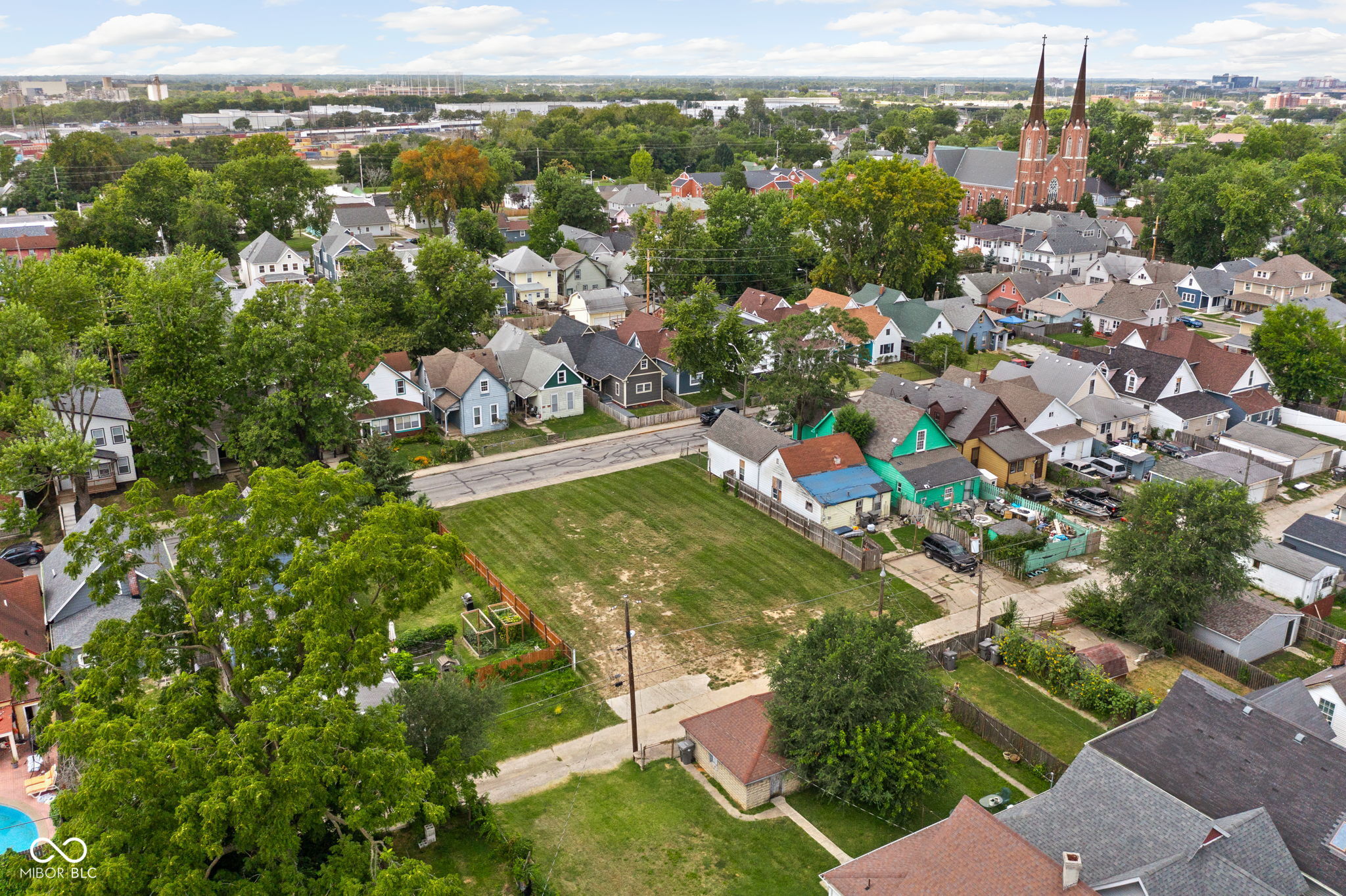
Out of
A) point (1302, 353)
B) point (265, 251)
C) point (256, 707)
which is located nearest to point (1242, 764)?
point (256, 707)

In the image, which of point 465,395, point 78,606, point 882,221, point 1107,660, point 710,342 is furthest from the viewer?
point 882,221

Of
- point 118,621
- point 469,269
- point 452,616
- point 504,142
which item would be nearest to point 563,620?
point 452,616

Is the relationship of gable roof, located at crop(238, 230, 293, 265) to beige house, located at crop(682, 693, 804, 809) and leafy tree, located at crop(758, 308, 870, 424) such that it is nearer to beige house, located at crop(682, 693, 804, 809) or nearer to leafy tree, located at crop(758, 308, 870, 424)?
leafy tree, located at crop(758, 308, 870, 424)

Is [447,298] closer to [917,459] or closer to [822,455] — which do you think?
[822,455]

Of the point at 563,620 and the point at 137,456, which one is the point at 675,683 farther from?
the point at 137,456

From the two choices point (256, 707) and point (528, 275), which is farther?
point (528, 275)

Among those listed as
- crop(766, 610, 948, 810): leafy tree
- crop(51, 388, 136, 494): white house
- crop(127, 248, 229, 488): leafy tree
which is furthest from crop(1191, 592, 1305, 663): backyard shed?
crop(51, 388, 136, 494): white house
